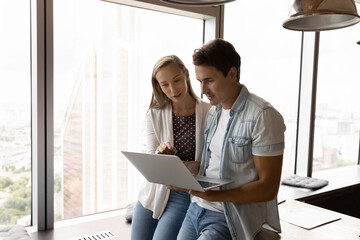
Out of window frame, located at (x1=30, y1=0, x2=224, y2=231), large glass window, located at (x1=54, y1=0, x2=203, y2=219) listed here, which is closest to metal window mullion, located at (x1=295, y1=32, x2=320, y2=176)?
large glass window, located at (x1=54, y1=0, x2=203, y2=219)

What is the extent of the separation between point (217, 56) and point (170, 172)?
20.0 inches

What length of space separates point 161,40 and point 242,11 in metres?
0.85

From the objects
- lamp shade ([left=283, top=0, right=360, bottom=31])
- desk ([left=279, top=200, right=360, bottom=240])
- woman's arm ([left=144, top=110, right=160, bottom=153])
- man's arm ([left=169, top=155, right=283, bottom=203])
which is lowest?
desk ([left=279, top=200, right=360, bottom=240])

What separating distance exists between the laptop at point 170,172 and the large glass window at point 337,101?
8.86 ft

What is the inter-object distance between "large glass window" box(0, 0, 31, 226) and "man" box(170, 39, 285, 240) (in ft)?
3.76

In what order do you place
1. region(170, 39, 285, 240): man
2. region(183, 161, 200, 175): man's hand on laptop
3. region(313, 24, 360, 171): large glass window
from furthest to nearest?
region(313, 24, 360, 171): large glass window
region(183, 161, 200, 175): man's hand on laptop
region(170, 39, 285, 240): man

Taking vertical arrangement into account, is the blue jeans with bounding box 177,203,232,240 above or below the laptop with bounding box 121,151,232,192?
below

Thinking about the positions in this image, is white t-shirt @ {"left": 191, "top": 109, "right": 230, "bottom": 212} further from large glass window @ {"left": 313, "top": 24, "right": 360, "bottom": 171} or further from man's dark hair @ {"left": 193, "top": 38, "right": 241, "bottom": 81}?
large glass window @ {"left": 313, "top": 24, "right": 360, "bottom": 171}

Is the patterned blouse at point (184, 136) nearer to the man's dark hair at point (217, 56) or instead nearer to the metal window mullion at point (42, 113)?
the man's dark hair at point (217, 56)

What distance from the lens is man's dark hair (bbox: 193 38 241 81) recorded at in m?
1.39

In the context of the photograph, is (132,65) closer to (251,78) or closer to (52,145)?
(52,145)

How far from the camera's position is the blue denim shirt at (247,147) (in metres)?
1.33

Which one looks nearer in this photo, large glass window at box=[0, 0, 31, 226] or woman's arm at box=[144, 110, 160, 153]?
woman's arm at box=[144, 110, 160, 153]

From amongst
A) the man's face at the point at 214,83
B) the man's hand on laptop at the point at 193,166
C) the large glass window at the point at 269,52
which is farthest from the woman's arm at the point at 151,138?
the large glass window at the point at 269,52
